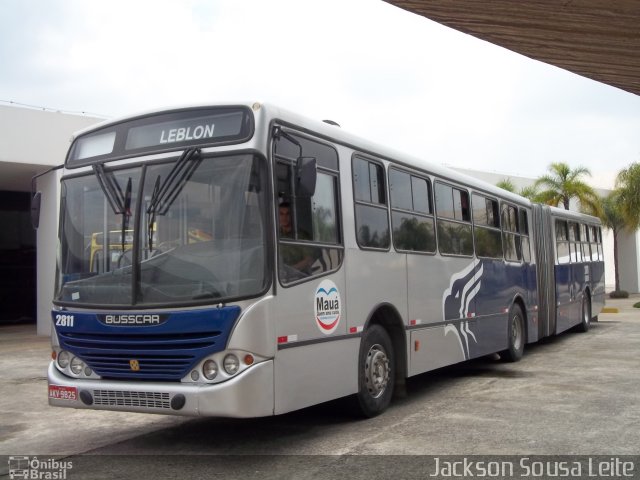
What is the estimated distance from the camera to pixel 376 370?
24.8 ft

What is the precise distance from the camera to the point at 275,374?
19.4 feet

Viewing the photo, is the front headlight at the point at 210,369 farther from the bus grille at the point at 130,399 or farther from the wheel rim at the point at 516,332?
the wheel rim at the point at 516,332

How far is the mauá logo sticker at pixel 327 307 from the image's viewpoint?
260 inches

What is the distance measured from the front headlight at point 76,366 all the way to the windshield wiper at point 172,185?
1.31m

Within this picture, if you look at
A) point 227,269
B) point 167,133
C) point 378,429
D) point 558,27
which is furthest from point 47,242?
point 558,27

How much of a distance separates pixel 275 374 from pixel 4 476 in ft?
7.66

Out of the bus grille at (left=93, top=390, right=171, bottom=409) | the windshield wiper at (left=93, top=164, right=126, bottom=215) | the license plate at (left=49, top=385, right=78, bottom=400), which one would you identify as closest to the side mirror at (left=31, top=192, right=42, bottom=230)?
the windshield wiper at (left=93, top=164, right=126, bottom=215)

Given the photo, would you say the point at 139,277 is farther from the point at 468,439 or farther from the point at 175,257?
the point at 468,439

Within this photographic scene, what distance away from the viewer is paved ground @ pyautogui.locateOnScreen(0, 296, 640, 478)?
6.05 meters

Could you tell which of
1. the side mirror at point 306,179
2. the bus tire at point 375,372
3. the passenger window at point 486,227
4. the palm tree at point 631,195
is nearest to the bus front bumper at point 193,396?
the side mirror at point 306,179

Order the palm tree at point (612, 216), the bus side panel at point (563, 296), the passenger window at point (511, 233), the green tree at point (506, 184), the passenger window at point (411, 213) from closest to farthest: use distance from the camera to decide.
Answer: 1. the passenger window at point (411, 213)
2. the passenger window at point (511, 233)
3. the bus side panel at point (563, 296)
4. the green tree at point (506, 184)
5. the palm tree at point (612, 216)

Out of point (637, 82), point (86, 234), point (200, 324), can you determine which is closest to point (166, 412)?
point (200, 324)

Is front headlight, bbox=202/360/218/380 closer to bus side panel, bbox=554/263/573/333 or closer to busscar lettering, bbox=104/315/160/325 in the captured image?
busscar lettering, bbox=104/315/160/325

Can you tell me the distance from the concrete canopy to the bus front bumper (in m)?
3.08
